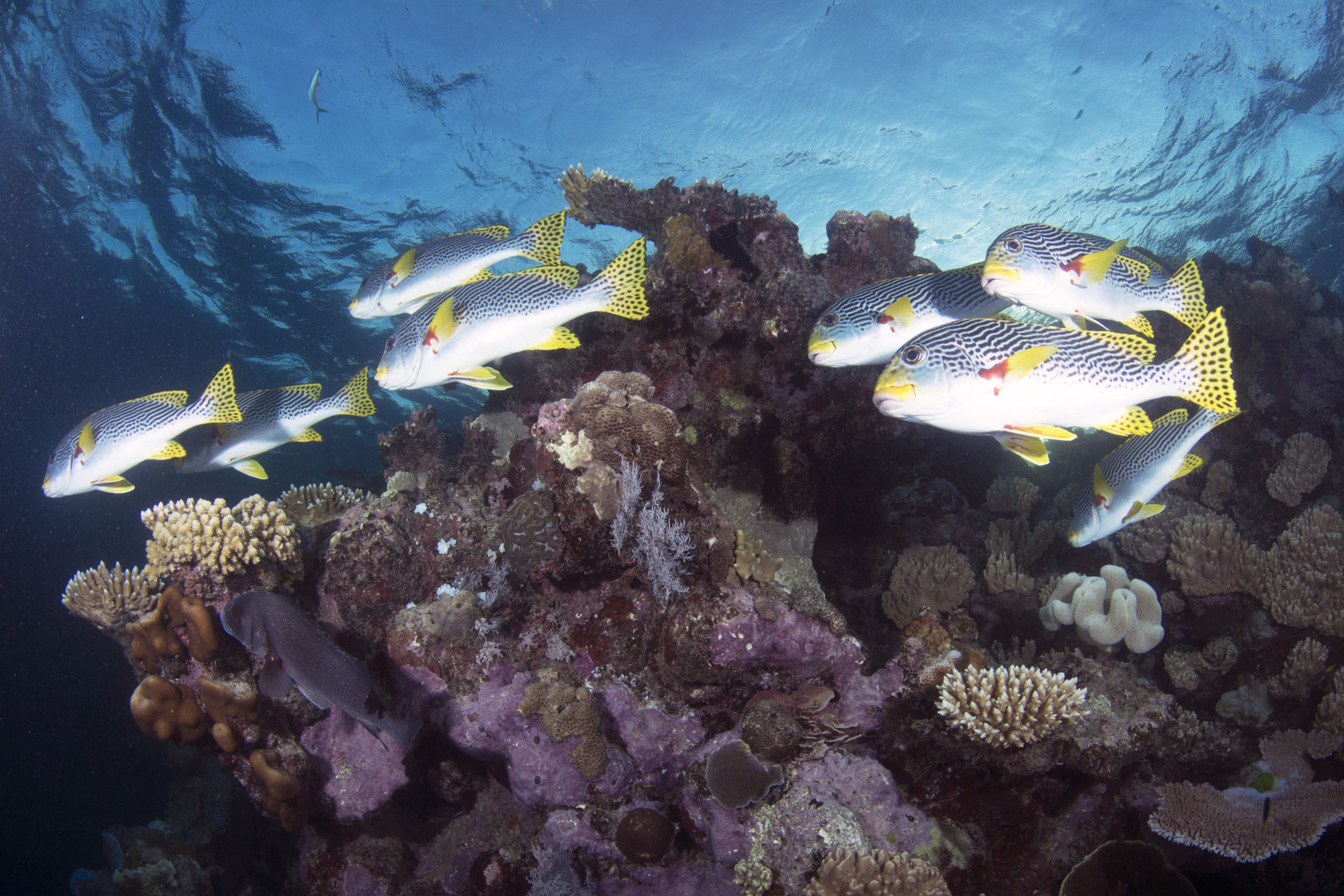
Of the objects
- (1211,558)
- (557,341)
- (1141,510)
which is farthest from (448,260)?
(1211,558)

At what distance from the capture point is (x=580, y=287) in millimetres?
3955

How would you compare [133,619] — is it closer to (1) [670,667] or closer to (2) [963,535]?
(1) [670,667]

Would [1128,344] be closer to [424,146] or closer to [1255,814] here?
[1255,814]

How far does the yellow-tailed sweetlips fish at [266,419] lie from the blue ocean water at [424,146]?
14.2 metres

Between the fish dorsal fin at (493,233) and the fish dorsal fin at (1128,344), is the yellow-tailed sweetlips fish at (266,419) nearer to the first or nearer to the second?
the fish dorsal fin at (493,233)

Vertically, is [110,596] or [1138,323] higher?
[1138,323]

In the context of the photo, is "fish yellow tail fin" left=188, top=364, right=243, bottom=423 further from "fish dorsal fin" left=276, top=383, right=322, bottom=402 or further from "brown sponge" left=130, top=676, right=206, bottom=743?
"brown sponge" left=130, top=676, right=206, bottom=743

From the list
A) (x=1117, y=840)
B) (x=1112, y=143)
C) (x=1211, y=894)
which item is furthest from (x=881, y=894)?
(x=1112, y=143)

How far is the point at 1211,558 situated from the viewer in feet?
16.5

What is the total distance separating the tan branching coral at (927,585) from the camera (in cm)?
518

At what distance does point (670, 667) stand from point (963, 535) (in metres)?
4.75

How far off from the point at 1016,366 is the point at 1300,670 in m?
4.90

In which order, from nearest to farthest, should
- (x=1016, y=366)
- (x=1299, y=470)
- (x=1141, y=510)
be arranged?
Result: (x=1016, y=366), (x=1141, y=510), (x=1299, y=470)

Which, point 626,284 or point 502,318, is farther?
point 626,284
